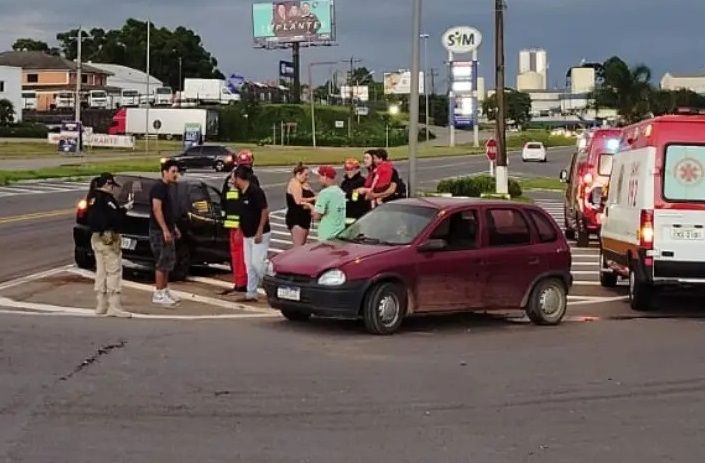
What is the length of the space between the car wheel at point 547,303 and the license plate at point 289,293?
293 cm

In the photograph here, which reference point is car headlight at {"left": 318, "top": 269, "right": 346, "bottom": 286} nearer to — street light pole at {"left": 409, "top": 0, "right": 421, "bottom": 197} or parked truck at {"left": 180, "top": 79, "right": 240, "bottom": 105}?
street light pole at {"left": 409, "top": 0, "right": 421, "bottom": 197}

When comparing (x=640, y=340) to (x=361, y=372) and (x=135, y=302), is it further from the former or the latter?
(x=135, y=302)

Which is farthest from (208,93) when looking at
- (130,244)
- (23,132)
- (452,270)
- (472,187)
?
(452,270)

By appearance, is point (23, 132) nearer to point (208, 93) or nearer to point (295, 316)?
point (208, 93)

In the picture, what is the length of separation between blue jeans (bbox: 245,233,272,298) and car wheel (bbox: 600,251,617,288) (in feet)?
18.2

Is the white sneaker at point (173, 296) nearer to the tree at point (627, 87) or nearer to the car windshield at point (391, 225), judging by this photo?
the car windshield at point (391, 225)

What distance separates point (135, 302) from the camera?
47.8 feet

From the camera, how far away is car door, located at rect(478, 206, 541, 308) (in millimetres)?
12938

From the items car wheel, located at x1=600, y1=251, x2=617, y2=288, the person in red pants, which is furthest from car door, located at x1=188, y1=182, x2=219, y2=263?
car wheel, located at x1=600, y1=251, x2=617, y2=288

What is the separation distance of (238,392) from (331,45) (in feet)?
354

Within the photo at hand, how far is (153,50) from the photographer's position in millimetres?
162625

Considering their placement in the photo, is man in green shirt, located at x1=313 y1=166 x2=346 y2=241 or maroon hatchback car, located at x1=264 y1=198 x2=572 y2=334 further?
man in green shirt, located at x1=313 y1=166 x2=346 y2=241

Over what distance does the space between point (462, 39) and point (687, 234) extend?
51940 millimetres

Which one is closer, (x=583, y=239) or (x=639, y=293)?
(x=639, y=293)
